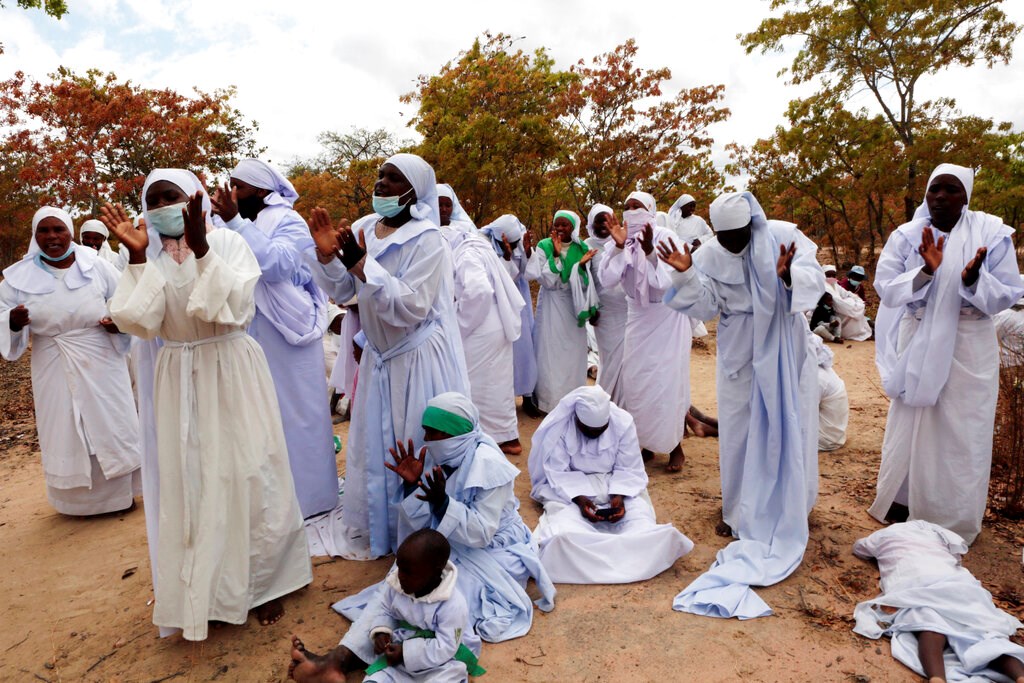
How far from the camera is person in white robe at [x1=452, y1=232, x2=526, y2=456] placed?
559 cm

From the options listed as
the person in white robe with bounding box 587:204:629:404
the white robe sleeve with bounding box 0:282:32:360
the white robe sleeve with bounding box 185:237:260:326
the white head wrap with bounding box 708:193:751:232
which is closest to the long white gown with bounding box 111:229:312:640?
the white robe sleeve with bounding box 185:237:260:326

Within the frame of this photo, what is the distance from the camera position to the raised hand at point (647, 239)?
16.2ft

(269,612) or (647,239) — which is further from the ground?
(647,239)

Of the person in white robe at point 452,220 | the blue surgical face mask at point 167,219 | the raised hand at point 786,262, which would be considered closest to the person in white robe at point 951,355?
the raised hand at point 786,262

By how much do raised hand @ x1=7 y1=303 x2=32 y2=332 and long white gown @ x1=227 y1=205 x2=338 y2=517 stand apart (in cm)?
191

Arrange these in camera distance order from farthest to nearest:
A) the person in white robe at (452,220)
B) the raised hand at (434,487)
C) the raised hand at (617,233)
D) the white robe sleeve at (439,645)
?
the person in white robe at (452,220) < the raised hand at (617,233) < the raised hand at (434,487) < the white robe sleeve at (439,645)

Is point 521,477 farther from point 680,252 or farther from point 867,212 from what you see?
point 867,212

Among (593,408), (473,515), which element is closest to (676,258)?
(593,408)

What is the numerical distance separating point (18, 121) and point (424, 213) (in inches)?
541

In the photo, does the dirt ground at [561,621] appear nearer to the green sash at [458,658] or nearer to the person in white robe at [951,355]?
the green sash at [458,658]

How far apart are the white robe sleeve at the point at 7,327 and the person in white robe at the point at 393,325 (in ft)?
9.19

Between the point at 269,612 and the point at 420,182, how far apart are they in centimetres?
240

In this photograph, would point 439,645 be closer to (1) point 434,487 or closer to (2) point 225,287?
(1) point 434,487

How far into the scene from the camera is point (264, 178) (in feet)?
13.8
